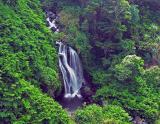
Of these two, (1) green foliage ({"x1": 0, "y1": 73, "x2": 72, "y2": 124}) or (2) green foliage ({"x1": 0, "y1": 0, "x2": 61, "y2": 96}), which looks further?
(2) green foliage ({"x1": 0, "y1": 0, "x2": 61, "y2": 96})

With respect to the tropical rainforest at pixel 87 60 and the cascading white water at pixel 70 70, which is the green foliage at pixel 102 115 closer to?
the tropical rainforest at pixel 87 60

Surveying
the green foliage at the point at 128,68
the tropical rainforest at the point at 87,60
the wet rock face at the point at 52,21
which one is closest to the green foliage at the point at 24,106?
the tropical rainforest at the point at 87,60

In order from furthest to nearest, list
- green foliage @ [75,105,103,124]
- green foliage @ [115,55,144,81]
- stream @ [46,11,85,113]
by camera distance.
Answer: stream @ [46,11,85,113] < green foliage @ [115,55,144,81] < green foliage @ [75,105,103,124]

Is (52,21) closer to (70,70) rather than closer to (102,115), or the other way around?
(70,70)

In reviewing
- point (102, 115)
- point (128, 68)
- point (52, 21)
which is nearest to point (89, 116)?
point (102, 115)

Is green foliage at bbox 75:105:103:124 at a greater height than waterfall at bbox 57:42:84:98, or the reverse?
waterfall at bbox 57:42:84:98

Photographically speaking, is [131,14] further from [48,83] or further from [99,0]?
[48,83]

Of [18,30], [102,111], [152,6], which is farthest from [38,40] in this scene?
[152,6]

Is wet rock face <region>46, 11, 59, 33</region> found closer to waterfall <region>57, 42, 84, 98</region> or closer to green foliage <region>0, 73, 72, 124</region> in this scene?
waterfall <region>57, 42, 84, 98</region>

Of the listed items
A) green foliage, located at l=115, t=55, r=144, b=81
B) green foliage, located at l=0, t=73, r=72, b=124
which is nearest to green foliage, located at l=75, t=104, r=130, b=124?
green foliage, located at l=0, t=73, r=72, b=124
